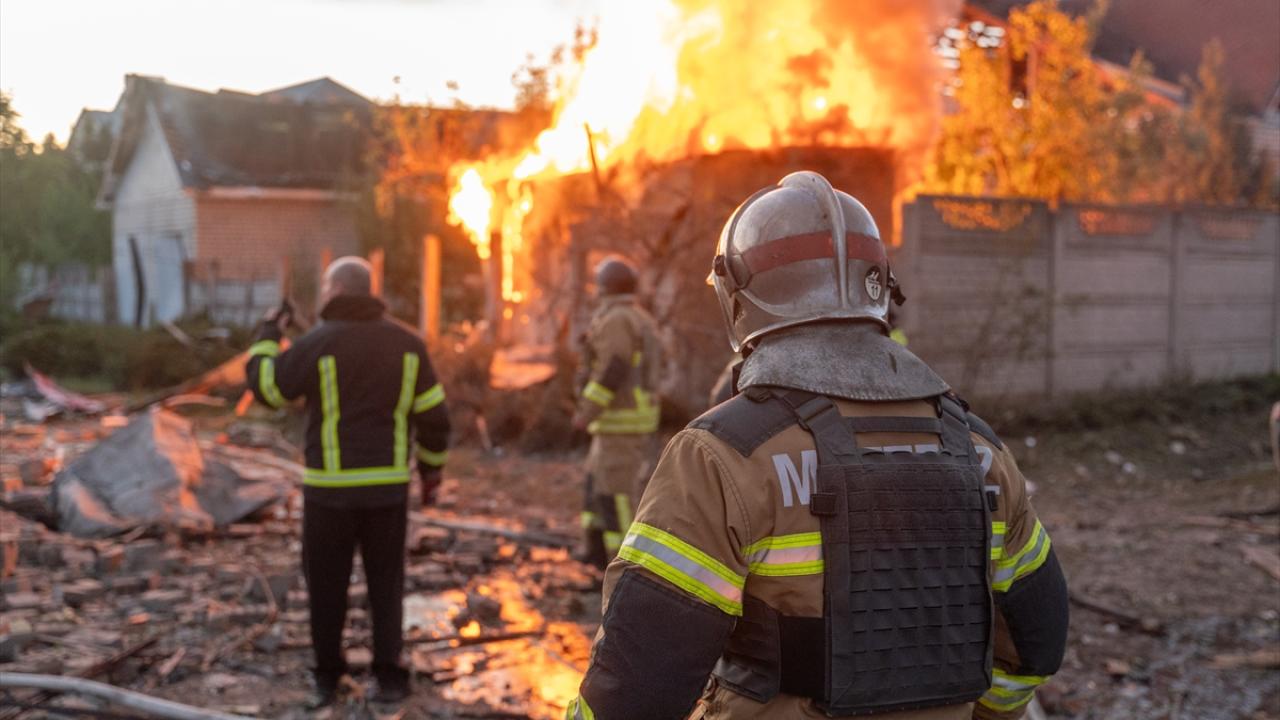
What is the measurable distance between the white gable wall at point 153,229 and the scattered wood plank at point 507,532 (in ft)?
50.7

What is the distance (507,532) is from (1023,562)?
22.0ft

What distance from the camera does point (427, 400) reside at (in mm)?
5762

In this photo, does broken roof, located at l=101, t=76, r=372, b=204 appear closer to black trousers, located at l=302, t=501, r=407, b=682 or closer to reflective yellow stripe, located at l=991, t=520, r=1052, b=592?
black trousers, located at l=302, t=501, r=407, b=682

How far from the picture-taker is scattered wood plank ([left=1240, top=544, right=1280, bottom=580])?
23.7ft

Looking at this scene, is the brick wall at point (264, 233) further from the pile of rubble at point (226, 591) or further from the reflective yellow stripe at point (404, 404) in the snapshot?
the reflective yellow stripe at point (404, 404)

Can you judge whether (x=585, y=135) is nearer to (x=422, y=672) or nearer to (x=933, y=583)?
(x=422, y=672)

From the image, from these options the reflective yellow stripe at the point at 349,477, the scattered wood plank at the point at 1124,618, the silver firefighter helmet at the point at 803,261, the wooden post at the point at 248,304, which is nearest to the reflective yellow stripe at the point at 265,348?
the reflective yellow stripe at the point at 349,477

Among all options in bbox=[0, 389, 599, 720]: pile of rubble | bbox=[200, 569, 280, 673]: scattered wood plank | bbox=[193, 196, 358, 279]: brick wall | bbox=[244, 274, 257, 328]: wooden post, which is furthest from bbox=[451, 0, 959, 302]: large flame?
bbox=[193, 196, 358, 279]: brick wall

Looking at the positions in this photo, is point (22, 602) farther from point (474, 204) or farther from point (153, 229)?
point (153, 229)

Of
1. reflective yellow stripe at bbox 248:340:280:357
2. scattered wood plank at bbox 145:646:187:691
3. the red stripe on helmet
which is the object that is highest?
the red stripe on helmet

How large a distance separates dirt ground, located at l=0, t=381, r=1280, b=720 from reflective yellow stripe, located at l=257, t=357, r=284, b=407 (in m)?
1.41

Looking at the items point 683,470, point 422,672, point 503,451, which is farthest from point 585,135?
point 683,470

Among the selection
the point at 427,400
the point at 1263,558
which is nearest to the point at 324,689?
the point at 427,400

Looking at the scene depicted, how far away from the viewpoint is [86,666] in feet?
18.7
